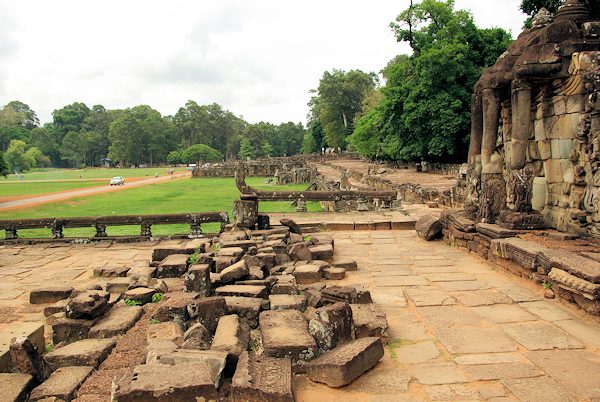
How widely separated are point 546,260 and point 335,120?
5859cm

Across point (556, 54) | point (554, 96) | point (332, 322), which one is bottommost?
point (332, 322)

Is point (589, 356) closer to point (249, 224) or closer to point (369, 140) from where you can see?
point (249, 224)

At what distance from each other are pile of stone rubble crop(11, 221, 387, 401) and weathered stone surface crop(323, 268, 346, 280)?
0.04 ft

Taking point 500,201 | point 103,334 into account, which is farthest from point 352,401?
point 500,201

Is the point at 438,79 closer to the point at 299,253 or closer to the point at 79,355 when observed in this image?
the point at 299,253

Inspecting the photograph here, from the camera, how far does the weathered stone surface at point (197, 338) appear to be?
3402mm

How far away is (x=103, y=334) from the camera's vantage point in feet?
13.2

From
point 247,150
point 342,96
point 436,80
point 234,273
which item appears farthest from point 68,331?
point 247,150

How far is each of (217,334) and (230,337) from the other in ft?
0.49

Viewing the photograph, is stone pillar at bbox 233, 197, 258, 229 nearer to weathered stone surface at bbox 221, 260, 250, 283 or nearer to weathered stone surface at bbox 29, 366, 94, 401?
weathered stone surface at bbox 221, 260, 250, 283

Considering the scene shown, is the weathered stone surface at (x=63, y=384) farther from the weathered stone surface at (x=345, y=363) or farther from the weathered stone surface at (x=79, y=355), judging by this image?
the weathered stone surface at (x=345, y=363)

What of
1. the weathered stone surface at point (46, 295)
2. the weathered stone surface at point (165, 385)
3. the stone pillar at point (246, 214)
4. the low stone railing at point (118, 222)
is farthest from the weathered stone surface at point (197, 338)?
the low stone railing at point (118, 222)

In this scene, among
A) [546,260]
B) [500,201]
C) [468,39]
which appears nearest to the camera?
[546,260]

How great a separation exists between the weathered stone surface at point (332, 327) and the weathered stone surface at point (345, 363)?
0.32 feet
